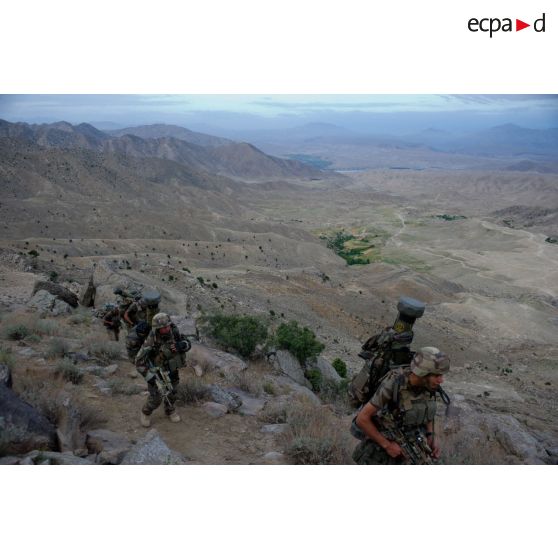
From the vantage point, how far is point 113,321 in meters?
9.20

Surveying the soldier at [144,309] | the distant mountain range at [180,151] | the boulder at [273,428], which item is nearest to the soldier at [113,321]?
the soldier at [144,309]

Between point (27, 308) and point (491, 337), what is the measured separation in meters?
28.7

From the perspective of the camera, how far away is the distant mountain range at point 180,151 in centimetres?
13119

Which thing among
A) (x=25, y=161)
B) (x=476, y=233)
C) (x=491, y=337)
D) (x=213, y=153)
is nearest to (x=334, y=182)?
(x=213, y=153)

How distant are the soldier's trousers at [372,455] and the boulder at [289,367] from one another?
6617 mm

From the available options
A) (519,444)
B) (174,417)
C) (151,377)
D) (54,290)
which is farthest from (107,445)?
(54,290)

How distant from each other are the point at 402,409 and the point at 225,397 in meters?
3.48

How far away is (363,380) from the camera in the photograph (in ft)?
14.0

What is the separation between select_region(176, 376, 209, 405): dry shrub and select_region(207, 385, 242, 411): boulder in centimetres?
9

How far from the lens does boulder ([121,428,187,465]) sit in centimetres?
413

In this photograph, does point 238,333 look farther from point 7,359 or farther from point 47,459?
point 47,459

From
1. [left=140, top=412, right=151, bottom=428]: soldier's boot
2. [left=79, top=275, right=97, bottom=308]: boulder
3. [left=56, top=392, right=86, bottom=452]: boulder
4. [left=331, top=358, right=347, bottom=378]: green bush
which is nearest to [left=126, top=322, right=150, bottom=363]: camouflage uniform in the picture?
[left=140, top=412, right=151, bottom=428]: soldier's boot

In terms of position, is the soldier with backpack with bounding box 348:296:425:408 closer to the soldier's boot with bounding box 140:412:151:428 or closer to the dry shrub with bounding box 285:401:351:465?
the dry shrub with bounding box 285:401:351:465

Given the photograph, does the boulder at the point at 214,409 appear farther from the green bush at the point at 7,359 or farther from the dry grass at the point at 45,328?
the dry grass at the point at 45,328
